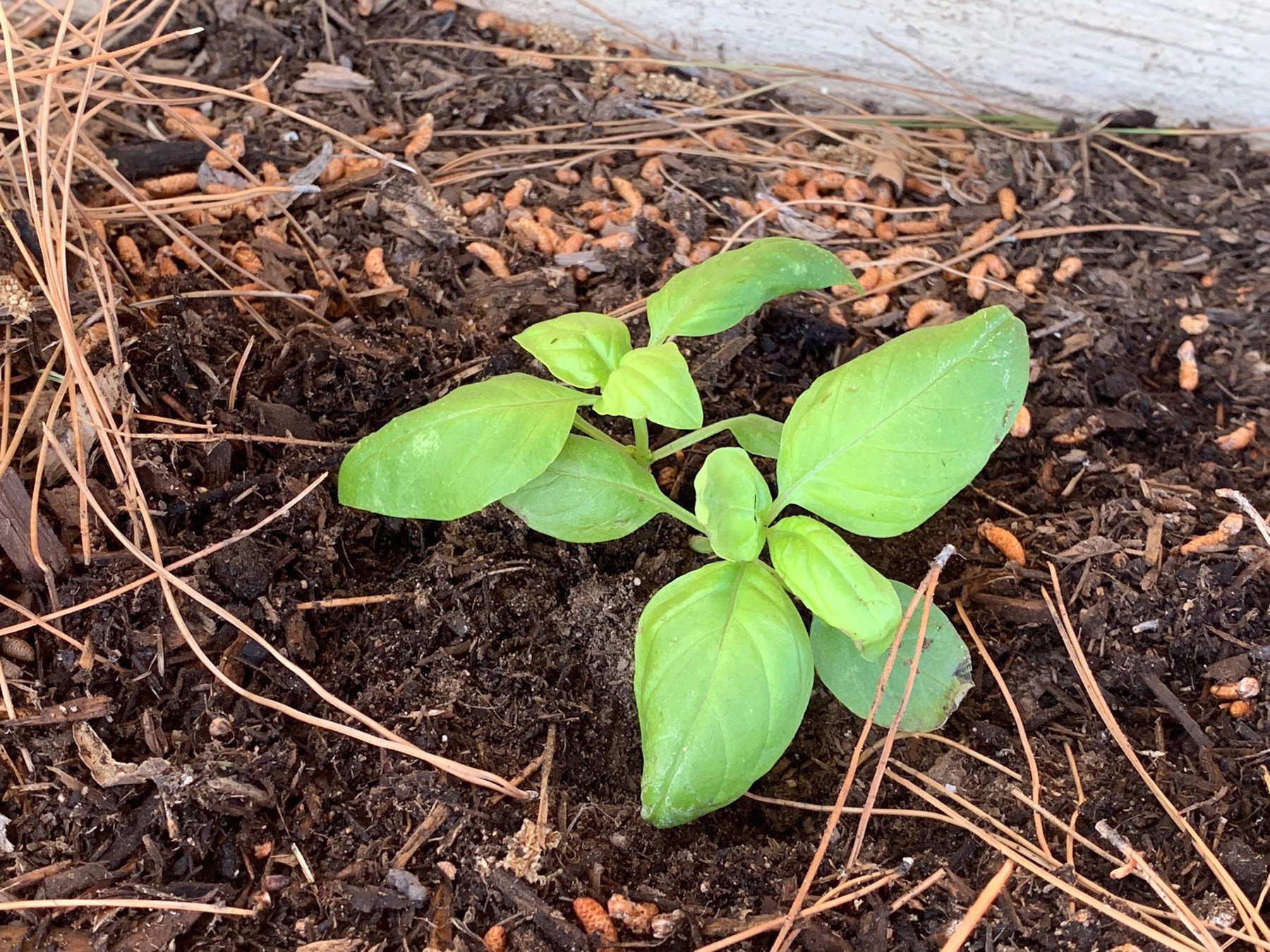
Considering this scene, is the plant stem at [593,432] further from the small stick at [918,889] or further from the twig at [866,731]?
the small stick at [918,889]

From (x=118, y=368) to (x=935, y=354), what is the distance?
119 centimetres

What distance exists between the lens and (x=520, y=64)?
2262 mm

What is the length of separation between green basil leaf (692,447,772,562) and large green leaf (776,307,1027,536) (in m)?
0.07

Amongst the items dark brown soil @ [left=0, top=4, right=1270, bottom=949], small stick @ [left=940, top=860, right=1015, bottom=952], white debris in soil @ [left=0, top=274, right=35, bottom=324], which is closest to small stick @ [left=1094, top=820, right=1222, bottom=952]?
dark brown soil @ [left=0, top=4, right=1270, bottom=949]

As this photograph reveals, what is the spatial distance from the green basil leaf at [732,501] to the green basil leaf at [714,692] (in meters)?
0.06

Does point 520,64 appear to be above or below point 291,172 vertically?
above

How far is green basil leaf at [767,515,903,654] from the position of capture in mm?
1132

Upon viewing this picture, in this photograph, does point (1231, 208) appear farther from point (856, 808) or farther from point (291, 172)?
point (291, 172)

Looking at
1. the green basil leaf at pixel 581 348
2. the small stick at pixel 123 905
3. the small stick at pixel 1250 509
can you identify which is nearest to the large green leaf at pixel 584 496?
the green basil leaf at pixel 581 348

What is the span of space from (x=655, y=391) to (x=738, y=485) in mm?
166

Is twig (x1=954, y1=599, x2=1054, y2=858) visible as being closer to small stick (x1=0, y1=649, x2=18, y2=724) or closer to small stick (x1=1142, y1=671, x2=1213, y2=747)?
small stick (x1=1142, y1=671, x2=1213, y2=747)

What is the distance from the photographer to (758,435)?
4.74 feet

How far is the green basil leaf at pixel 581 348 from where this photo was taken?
1299mm

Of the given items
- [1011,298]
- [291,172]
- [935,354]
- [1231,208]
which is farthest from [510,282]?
[1231,208]
